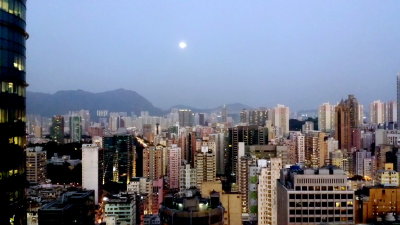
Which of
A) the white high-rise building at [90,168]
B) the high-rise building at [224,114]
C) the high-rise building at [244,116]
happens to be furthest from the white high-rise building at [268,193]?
the high-rise building at [244,116]

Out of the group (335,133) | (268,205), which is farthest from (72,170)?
(335,133)

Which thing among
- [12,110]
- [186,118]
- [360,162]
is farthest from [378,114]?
[12,110]

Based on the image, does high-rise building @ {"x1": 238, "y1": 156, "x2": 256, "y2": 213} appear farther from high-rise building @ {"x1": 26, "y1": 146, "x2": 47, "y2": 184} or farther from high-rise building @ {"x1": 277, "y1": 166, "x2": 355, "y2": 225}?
high-rise building @ {"x1": 26, "y1": 146, "x2": 47, "y2": 184}

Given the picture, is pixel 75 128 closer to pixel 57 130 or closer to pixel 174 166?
pixel 57 130

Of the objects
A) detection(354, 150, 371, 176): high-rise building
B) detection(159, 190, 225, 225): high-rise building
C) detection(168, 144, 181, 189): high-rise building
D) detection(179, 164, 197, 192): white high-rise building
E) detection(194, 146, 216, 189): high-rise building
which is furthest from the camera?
detection(354, 150, 371, 176): high-rise building

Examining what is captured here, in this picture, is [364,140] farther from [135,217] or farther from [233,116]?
[135,217]

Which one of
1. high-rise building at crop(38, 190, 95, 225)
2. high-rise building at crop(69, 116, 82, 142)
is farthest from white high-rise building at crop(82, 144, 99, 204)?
high-rise building at crop(38, 190, 95, 225)

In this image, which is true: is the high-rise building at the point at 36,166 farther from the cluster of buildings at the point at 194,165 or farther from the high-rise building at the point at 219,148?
the high-rise building at the point at 219,148
